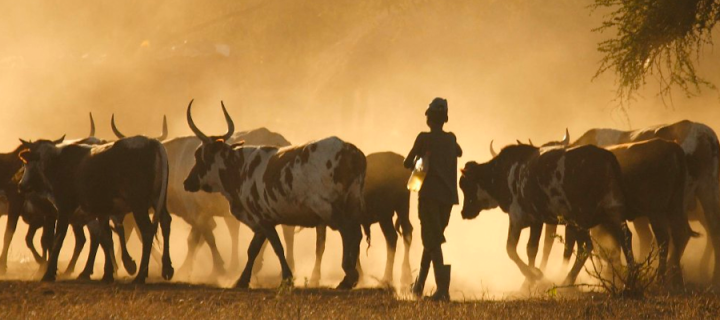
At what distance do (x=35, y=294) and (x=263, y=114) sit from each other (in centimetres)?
5825

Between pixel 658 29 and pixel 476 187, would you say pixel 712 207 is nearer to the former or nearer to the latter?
pixel 476 187

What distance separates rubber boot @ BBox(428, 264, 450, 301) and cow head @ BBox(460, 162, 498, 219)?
4.55 m

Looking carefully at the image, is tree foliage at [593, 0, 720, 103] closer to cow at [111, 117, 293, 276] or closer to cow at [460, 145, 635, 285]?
cow at [460, 145, 635, 285]

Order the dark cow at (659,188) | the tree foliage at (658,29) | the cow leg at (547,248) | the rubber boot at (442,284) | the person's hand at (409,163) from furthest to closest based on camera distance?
the cow leg at (547,248) < the dark cow at (659,188) < the tree foliage at (658,29) < the person's hand at (409,163) < the rubber boot at (442,284)

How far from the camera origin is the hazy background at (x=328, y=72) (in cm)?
6000

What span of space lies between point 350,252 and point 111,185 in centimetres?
331

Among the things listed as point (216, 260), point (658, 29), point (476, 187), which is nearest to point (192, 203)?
point (216, 260)

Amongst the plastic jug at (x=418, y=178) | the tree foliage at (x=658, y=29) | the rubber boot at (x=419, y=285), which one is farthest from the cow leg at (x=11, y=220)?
the tree foliage at (x=658, y=29)

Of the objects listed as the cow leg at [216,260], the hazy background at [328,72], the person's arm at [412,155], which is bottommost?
the cow leg at [216,260]

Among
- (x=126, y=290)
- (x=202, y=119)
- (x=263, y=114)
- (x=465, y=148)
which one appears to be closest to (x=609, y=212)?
(x=126, y=290)

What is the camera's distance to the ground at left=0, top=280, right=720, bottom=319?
11.2 meters

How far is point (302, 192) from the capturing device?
15.4 meters

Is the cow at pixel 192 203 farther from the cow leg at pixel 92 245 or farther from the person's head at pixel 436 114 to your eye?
the person's head at pixel 436 114

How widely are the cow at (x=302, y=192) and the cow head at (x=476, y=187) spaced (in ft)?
8.11
